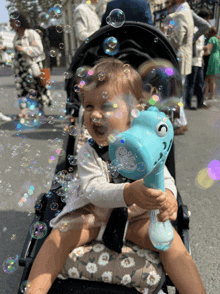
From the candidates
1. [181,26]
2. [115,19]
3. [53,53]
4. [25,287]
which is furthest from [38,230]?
[181,26]

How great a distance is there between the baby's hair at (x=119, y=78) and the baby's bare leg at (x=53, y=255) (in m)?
0.67

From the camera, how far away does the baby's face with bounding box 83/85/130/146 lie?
1.17 m

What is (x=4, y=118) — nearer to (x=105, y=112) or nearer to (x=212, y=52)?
(x=105, y=112)

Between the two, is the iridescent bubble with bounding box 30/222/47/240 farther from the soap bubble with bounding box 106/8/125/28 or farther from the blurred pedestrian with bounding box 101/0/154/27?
the blurred pedestrian with bounding box 101/0/154/27

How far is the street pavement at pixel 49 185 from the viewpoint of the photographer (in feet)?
6.00

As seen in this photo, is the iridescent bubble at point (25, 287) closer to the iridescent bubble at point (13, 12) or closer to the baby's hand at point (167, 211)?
the baby's hand at point (167, 211)

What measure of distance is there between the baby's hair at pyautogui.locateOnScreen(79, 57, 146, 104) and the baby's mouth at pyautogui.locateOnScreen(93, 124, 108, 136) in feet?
0.53

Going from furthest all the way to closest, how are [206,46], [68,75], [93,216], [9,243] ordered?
[206,46], [9,243], [68,75], [93,216]

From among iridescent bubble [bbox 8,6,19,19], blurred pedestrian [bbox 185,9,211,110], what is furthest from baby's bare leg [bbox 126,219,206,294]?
blurred pedestrian [bbox 185,9,211,110]

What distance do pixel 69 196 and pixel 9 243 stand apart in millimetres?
942

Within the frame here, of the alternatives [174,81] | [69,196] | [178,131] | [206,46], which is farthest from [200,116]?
[69,196]

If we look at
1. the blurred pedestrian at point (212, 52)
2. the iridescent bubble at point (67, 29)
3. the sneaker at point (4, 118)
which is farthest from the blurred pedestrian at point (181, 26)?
the sneaker at point (4, 118)

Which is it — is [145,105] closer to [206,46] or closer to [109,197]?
[109,197]

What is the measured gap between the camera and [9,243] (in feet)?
6.68
